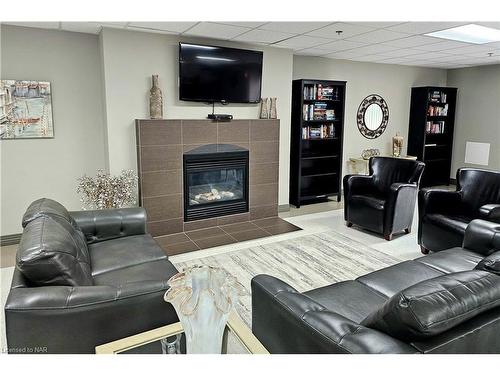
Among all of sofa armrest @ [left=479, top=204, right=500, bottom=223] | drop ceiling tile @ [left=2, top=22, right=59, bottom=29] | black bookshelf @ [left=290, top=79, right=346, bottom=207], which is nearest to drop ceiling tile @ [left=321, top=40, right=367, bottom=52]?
black bookshelf @ [left=290, top=79, right=346, bottom=207]

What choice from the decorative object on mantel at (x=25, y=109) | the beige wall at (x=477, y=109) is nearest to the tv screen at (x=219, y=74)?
the decorative object on mantel at (x=25, y=109)

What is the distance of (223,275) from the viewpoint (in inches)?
51.8

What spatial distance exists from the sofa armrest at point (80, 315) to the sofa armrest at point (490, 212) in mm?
3057

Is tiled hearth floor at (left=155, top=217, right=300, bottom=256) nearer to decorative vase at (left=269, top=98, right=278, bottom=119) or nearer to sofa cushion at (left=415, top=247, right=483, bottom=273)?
decorative vase at (left=269, top=98, right=278, bottom=119)

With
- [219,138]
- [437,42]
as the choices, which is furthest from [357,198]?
[437,42]

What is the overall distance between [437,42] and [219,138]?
3.02 meters

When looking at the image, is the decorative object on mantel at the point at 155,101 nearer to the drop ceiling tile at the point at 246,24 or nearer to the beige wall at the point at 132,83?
the beige wall at the point at 132,83

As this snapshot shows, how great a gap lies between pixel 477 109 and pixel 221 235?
5.74m

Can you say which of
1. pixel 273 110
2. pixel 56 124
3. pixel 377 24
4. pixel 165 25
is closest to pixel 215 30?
pixel 165 25

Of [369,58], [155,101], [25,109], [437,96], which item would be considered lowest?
[25,109]

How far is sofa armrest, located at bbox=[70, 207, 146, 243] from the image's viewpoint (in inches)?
113

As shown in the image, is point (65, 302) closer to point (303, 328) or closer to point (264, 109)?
point (303, 328)

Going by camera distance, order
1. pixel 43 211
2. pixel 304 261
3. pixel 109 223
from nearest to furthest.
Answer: pixel 43 211 → pixel 109 223 → pixel 304 261

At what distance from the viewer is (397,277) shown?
232 centimetres
